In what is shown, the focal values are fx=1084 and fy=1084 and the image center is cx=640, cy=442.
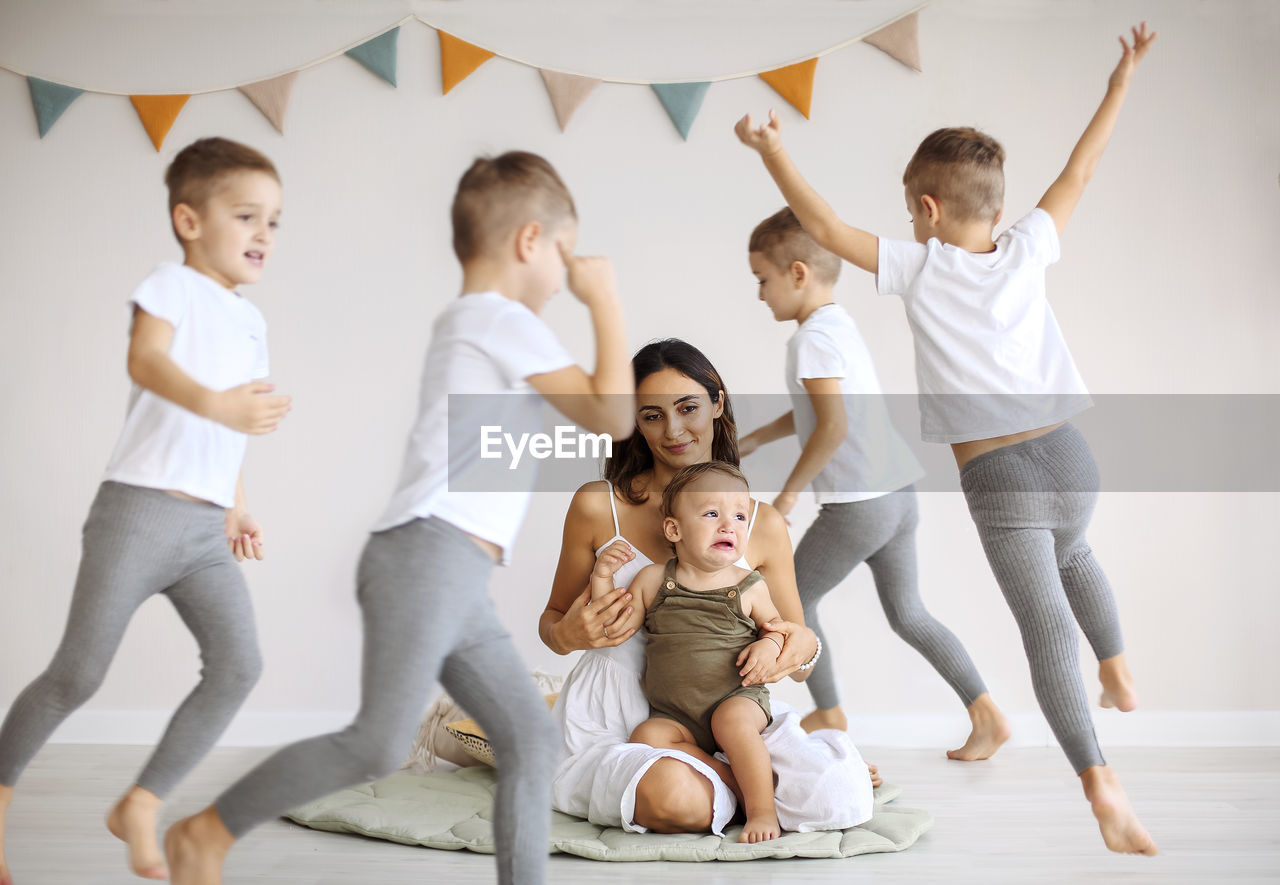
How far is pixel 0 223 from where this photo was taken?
2885mm

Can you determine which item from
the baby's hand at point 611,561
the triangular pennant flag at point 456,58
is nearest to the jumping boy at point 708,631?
the baby's hand at point 611,561

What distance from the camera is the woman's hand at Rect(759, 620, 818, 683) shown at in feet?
6.19

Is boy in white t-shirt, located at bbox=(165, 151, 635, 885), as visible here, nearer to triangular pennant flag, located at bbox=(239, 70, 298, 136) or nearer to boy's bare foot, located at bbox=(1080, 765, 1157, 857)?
boy's bare foot, located at bbox=(1080, 765, 1157, 857)

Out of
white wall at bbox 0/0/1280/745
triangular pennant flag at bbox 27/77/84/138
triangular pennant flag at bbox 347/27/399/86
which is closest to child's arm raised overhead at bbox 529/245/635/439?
white wall at bbox 0/0/1280/745

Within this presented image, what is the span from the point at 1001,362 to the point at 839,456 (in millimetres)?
697

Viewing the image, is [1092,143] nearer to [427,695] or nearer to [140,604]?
[427,695]

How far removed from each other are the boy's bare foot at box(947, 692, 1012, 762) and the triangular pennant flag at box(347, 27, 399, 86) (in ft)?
7.08

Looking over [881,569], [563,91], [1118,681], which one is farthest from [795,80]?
[1118,681]

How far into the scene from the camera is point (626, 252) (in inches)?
114

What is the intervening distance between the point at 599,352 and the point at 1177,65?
235 cm

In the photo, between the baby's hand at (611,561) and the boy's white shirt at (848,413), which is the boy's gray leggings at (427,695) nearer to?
the baby's hand at (611,561)

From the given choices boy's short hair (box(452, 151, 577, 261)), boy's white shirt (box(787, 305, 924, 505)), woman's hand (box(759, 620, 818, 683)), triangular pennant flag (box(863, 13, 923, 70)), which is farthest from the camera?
triangular pennant flag (box(863, 13, 923, 70))

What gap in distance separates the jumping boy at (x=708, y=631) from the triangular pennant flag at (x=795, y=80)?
136 centimetres

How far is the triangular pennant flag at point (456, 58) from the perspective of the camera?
2857 millimetres
